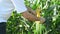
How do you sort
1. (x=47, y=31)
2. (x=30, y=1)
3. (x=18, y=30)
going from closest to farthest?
(x=47, y=31), (x=18, y=30), (x=30, y=1)

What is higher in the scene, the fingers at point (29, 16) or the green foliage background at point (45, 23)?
the fingers at point (29, 16)

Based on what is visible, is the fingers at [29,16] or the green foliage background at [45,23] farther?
the green foliage background at [45,23]

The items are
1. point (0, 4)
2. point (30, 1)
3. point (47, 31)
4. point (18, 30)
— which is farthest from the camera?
point (30, 1)

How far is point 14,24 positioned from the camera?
297cm

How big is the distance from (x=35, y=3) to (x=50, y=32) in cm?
46

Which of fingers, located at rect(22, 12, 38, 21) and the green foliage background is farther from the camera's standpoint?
the green foliage background

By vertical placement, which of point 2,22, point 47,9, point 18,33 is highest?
point 2,22

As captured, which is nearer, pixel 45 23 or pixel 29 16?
pixel 29 16

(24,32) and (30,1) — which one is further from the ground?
(30,1)

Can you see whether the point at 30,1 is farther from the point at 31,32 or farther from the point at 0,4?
the point at 0,4

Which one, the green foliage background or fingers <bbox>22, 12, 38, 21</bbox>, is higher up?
fingers <bbox>22, 12, 38, 21</bbox>

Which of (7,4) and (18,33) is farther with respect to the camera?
(18,33)

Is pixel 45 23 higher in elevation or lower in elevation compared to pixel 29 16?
lower

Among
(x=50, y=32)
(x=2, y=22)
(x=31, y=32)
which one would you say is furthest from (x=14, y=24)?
(x=2, y=22)
